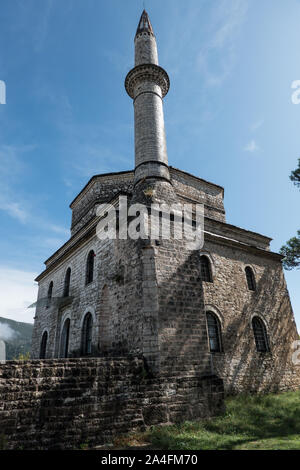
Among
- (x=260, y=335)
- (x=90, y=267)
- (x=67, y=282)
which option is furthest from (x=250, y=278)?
(x=67, y=282)

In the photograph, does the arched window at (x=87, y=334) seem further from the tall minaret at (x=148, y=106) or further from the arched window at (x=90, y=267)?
the tall minaret at (x=148, y=106)

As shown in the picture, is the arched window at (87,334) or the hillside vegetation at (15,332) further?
the hillside vegetation at (15,332)

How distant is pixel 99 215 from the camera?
1085cm

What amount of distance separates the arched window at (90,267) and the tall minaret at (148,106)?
3469 millimetres

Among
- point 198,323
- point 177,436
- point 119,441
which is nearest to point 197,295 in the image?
point 198,323

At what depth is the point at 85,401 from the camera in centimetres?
531

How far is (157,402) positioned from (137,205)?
5.08 meters

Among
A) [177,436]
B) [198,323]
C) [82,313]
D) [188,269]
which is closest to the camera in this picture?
[177,436]

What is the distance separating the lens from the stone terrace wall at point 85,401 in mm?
4676

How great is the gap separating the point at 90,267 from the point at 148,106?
6.53 metres

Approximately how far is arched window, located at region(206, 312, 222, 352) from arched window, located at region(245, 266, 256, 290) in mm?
2909

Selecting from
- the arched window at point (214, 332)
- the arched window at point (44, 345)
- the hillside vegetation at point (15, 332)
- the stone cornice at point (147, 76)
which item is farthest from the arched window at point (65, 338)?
the hillside vegetation at point (15, 332)

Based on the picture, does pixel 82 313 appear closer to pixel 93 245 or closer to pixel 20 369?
pixel 93 245

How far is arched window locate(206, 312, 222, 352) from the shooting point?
9.94 metres
